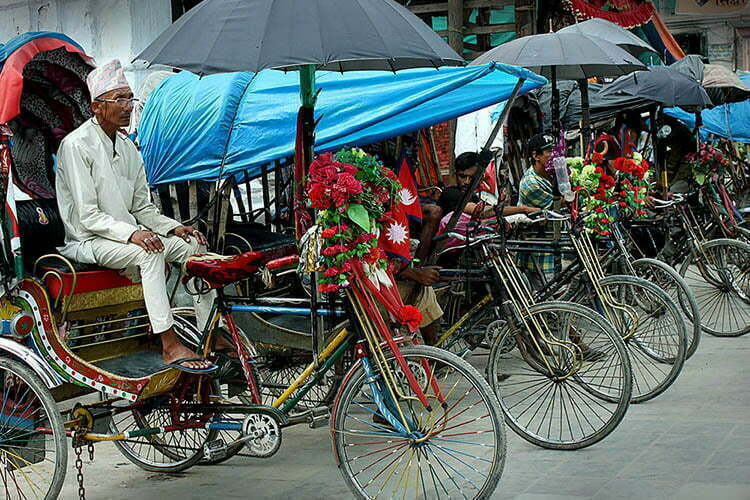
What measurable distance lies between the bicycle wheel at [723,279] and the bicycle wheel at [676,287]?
4.38ft

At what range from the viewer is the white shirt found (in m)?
4.95

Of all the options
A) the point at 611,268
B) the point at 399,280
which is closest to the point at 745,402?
the point at 611,268

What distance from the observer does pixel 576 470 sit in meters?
5.23

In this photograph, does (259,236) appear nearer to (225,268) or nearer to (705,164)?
(225,268)

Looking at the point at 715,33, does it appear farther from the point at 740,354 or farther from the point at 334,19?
the point at 334,19

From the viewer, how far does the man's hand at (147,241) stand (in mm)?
4875

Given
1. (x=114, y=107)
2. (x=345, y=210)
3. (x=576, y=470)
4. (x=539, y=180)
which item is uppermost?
(x=114, y=107)

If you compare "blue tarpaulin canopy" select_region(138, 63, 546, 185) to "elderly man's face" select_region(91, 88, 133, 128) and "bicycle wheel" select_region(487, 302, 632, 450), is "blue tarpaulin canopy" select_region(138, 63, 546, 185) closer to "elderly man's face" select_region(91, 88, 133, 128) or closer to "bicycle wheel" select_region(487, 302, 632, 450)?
"bicycle wheel" select_region(487, 302, 632, 450)

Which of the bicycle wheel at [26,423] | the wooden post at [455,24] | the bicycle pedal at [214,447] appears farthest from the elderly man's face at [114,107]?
the wooden post at [455,24]

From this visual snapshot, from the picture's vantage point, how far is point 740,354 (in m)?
8.23

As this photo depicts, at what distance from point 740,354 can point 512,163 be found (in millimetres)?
3878

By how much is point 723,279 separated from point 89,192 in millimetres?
5976

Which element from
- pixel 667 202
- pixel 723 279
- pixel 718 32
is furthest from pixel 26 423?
pixel 718 32

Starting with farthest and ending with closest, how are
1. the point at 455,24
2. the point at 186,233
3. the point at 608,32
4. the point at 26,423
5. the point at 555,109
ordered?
the point at 455,24, the point at 608,32, the point at 555,109, the point at 186,233, the point at 26,423
